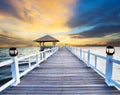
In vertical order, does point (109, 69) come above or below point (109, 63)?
below

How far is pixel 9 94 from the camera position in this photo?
3.91 m

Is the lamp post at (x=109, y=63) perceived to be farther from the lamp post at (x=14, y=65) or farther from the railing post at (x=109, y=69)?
the lamp post at (x=14, y=65)

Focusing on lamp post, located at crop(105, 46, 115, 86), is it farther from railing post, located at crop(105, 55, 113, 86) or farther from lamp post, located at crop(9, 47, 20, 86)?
lamp post, located at crop(9, 47, 20, 86)

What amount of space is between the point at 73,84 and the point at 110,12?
1808 cm

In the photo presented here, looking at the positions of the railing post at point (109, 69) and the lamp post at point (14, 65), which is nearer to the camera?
the railing post at point (109, 69)

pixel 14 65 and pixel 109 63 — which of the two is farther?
pixel 14 65

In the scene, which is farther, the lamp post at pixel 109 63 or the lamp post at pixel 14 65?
the lamp post at pixel 14 65

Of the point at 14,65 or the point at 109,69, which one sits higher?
the point at 14,65

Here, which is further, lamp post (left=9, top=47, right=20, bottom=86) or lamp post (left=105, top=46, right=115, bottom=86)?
lamp post (left=9, top=47, right=20, bottom=86)

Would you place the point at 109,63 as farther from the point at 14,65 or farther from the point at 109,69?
the point at 14,65

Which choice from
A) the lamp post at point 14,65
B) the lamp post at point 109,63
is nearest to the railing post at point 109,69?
the lamp post at point 109,63

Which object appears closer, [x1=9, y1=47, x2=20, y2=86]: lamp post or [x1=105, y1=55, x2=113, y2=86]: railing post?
[x1=105, y1=55, x2=113, y2=86]: railing post

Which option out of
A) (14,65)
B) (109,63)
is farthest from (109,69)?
(14,65)

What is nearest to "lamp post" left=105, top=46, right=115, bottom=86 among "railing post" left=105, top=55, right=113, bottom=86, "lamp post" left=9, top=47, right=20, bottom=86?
"railing post" left=105, top=55, right=113, bottom=86
